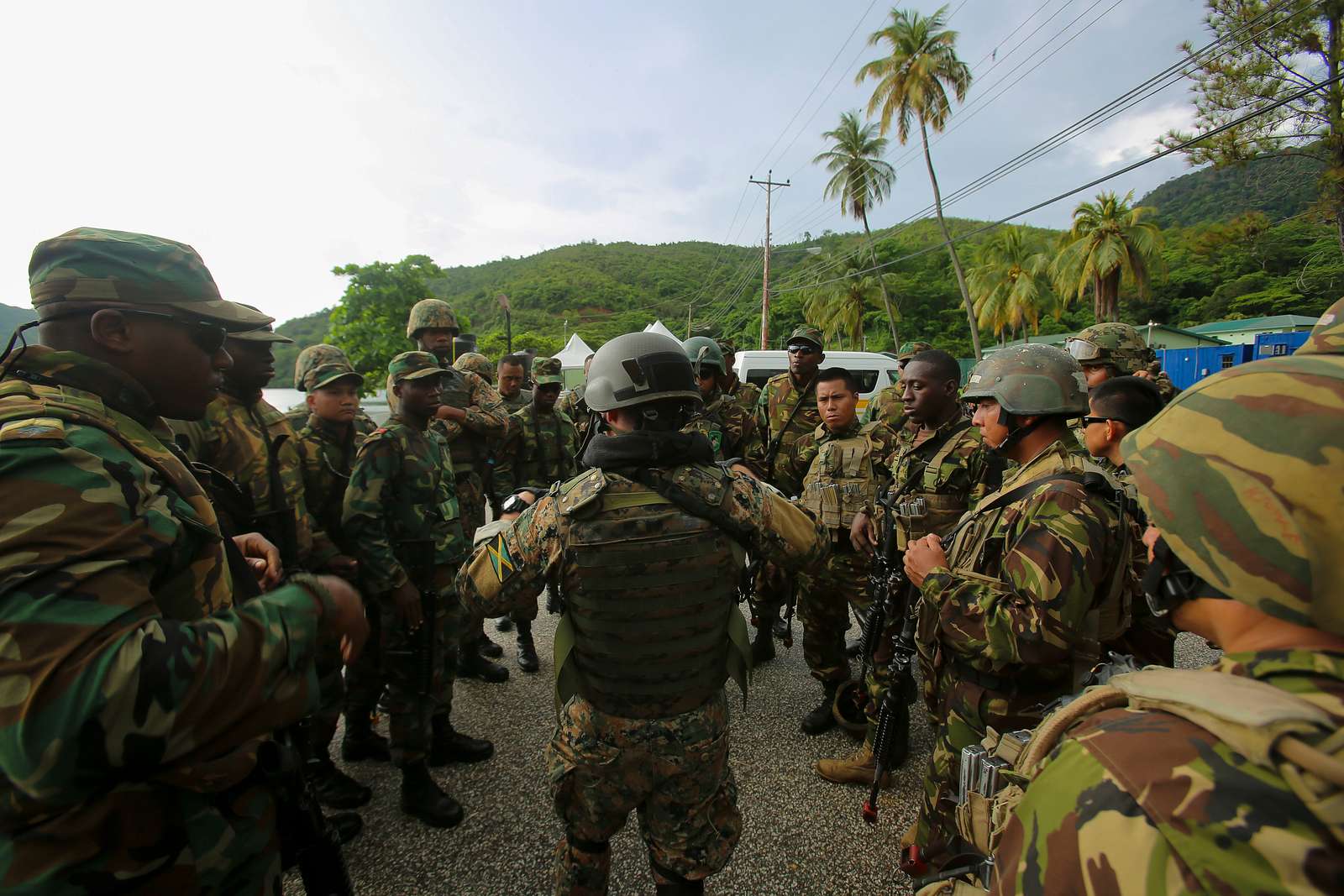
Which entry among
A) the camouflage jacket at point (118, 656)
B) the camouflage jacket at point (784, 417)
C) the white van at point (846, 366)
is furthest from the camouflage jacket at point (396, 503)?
the white van at point (846, 366)

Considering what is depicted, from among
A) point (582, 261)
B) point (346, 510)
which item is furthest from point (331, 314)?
point (582, 261)

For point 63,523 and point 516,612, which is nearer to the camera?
point 63,523

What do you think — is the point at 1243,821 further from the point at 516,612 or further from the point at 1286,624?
the point at 516,612

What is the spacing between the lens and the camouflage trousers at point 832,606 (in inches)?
145

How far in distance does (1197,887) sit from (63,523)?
1742mm

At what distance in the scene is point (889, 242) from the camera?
4181 centimetres

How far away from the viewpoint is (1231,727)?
0.67m

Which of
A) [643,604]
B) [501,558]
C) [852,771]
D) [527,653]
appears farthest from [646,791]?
[527,653]

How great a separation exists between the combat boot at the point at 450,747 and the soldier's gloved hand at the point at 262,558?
188cm

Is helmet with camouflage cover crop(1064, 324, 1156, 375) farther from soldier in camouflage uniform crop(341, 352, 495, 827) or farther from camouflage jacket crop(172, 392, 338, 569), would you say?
camouflage jacket crop(172, 392, 338, 569)

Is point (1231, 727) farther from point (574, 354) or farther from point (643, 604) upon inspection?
point (574, 354)

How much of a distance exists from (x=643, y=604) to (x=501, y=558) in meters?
0.48

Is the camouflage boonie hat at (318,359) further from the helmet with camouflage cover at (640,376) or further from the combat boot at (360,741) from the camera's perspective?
the helmet with camouflage cover at (640,376)

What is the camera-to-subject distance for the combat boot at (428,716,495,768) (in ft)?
11.0
